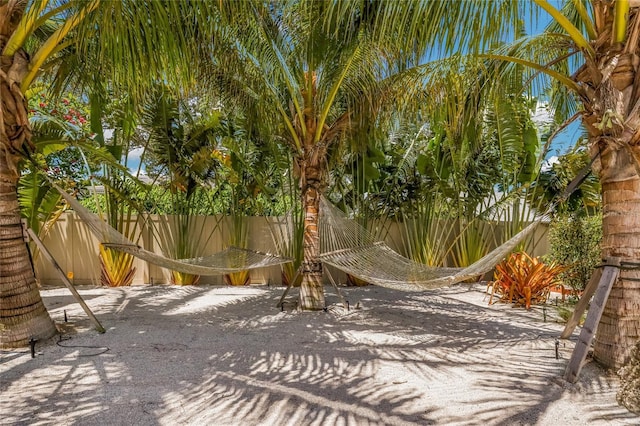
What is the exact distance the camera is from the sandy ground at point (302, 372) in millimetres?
1895

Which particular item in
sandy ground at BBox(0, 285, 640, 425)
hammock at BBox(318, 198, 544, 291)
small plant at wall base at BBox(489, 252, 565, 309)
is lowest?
sandy ground at BBox(0, 285, 640, 425)

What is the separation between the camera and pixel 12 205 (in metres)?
2.88

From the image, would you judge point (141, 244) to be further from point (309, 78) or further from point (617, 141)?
point (617, 141)

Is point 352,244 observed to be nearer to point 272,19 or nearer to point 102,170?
point 272,19

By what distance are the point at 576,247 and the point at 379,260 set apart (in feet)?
7.62

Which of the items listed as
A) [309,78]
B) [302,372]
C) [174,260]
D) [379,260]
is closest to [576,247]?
[379,260]

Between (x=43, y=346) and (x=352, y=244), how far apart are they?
2630 millimetres

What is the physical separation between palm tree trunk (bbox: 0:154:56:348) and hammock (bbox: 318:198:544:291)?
2.24 meters

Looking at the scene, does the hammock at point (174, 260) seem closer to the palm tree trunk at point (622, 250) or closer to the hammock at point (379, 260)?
the hammock at point (379, 260)

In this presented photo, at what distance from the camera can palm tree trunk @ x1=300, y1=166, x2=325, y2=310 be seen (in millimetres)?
4133

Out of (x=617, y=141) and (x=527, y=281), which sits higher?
(x=617, y=141)

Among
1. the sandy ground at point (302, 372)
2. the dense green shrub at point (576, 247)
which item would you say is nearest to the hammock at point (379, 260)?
the sandy ground at point (302, 372)

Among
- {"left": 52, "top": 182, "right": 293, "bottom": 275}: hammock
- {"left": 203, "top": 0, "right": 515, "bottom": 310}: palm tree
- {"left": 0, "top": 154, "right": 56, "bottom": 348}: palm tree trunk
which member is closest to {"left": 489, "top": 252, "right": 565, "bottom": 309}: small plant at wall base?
{"left": 203, "top": 0, "right": 515, "bottom": 310}: palm tree

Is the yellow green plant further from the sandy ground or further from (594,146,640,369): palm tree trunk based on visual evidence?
(594,146,640,369): palm tree trunk
